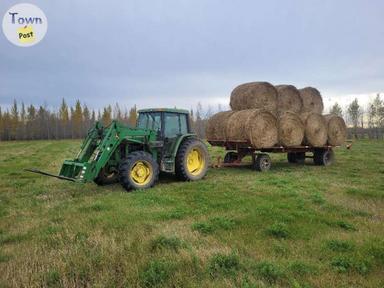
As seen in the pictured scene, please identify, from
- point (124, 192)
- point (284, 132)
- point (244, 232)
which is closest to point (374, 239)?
point (244, 232)

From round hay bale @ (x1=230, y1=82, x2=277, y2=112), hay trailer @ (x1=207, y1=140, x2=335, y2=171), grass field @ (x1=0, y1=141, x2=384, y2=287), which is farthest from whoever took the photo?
round hay bale @ (x1=230, y1=82, x2=277, y2=112)

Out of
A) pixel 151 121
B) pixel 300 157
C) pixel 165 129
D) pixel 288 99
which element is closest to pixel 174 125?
pixel 165 129

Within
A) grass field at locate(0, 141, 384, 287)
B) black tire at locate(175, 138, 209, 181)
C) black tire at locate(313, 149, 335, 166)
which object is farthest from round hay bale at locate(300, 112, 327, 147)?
black tire at locate(175, 138, 209, 181)

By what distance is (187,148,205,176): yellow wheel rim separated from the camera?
37.8 ft

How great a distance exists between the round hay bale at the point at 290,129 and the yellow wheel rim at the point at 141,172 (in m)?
5.71

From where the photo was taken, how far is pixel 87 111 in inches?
3735

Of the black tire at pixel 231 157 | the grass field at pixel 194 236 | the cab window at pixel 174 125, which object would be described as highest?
the cab window at pixel 174 125

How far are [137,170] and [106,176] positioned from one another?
1.45 m

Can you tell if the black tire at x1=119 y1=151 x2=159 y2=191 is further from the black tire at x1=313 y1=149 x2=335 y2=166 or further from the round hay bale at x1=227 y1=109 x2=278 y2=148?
the black tire at x1=313 y1=149 x2=335 y2=166

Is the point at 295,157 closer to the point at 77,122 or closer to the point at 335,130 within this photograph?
the point at 335,130

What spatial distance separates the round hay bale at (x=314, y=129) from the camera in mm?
14308

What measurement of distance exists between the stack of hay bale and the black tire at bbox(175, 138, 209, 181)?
2.07 m

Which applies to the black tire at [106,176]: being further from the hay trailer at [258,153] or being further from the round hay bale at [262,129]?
the round hay bale at [262,129]

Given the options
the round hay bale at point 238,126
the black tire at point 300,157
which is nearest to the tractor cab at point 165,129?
the round hay bale at point 238,126
